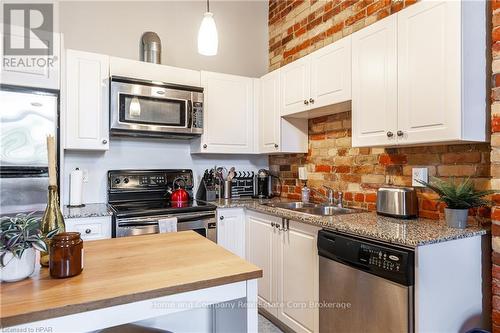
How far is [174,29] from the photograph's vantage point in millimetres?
3254

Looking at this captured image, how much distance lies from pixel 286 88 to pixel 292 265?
1.57m

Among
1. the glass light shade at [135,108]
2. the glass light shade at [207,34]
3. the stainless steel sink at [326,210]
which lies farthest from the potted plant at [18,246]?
the stainless steel sink at [326,210]

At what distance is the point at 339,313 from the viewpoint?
177cm

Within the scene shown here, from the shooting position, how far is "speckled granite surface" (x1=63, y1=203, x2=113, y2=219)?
7.25ft

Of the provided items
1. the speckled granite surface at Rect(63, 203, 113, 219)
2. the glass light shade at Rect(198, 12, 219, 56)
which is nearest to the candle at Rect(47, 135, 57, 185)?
the glass light shade at Rect(198, 12, 219, 56)

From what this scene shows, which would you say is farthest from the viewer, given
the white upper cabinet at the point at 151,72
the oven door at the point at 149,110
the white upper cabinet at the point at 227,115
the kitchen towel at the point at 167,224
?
the white upper cabinet at the point at 227,115

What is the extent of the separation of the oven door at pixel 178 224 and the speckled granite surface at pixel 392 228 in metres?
0.78

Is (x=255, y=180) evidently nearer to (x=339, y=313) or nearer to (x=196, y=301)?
(x=339, y=313)

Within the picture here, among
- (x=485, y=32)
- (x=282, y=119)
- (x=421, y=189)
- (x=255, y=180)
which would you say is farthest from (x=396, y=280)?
(x=255, y=180)

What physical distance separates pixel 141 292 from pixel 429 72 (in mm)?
1761

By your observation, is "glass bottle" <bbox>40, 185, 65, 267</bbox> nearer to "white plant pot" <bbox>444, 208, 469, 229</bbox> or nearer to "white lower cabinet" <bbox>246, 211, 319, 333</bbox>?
"white lower cabinet" <bbox>246, 211, 319, 333</bbox>

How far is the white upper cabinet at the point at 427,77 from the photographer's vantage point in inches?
61.4

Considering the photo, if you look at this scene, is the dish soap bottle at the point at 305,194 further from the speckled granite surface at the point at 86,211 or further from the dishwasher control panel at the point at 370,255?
the speckled granite surface at the point at 86,211

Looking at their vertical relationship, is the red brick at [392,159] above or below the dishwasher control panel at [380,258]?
above
